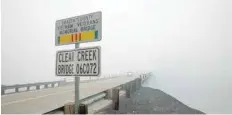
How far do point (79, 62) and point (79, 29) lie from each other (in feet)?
1.69

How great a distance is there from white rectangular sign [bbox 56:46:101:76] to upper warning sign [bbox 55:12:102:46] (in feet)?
0.57

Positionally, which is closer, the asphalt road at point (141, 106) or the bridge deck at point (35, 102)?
the bridge deck at point (35, 102)

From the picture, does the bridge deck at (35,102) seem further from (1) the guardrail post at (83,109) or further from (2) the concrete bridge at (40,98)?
(1) the guardrail post at (83,109)

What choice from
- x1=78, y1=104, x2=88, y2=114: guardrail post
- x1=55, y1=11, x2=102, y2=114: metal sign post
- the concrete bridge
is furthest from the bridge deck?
x1=55, y1=11, x2=102, y2=114: metal sign post

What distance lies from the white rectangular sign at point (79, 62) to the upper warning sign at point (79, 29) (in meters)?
0.17

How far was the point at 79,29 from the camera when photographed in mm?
3543

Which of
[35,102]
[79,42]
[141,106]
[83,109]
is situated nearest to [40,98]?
[35,102]

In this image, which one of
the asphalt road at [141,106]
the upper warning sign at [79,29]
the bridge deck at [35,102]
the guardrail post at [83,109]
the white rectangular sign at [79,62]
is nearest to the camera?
the white rectangular sign at [79,62]

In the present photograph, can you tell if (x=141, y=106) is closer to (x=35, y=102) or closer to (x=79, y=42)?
(x=35, y=102)

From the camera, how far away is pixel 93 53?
130 inches

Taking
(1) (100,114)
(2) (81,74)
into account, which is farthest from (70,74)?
(1) (100,114)

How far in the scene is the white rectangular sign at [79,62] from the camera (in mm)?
3253

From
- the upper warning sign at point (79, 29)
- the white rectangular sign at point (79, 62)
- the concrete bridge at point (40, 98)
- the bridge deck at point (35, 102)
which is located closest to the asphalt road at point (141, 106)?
the concrete bridge at point (40, 98)

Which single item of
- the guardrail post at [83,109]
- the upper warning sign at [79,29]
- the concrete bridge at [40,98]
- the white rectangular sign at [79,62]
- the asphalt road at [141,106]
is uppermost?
the upper warning sign at [79,29]
